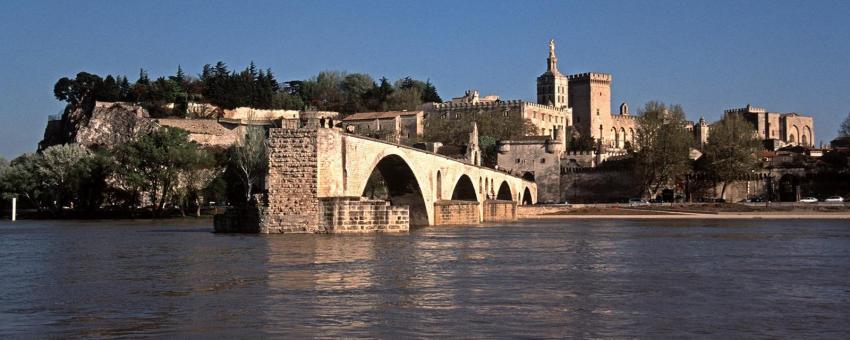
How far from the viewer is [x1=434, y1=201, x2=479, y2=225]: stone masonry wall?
54844 millimetres

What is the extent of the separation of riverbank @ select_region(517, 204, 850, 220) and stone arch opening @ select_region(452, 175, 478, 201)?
885cm

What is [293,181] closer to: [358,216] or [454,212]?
[358,216]

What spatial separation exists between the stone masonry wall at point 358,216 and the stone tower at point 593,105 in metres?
97.2

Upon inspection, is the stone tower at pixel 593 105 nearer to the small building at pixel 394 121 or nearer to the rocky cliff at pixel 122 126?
the small building at pixel 394 121

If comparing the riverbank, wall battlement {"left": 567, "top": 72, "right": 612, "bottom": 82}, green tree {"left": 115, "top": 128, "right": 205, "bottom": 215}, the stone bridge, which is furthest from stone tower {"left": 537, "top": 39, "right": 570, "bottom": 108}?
the stone bridge

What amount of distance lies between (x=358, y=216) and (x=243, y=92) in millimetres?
76927

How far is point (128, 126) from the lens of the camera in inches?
3770

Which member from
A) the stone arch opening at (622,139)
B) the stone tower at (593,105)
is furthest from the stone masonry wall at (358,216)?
the stone arch opening at (622,139)

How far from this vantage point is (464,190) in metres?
68.6

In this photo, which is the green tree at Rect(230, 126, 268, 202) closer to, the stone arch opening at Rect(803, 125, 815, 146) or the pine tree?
the pine tree

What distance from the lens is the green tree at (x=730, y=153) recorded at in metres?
86.8

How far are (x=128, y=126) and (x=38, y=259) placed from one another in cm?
7220

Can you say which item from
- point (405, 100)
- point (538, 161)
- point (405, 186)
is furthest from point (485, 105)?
point (405, 186)

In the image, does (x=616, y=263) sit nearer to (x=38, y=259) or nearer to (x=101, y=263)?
(x=101, y=263)
